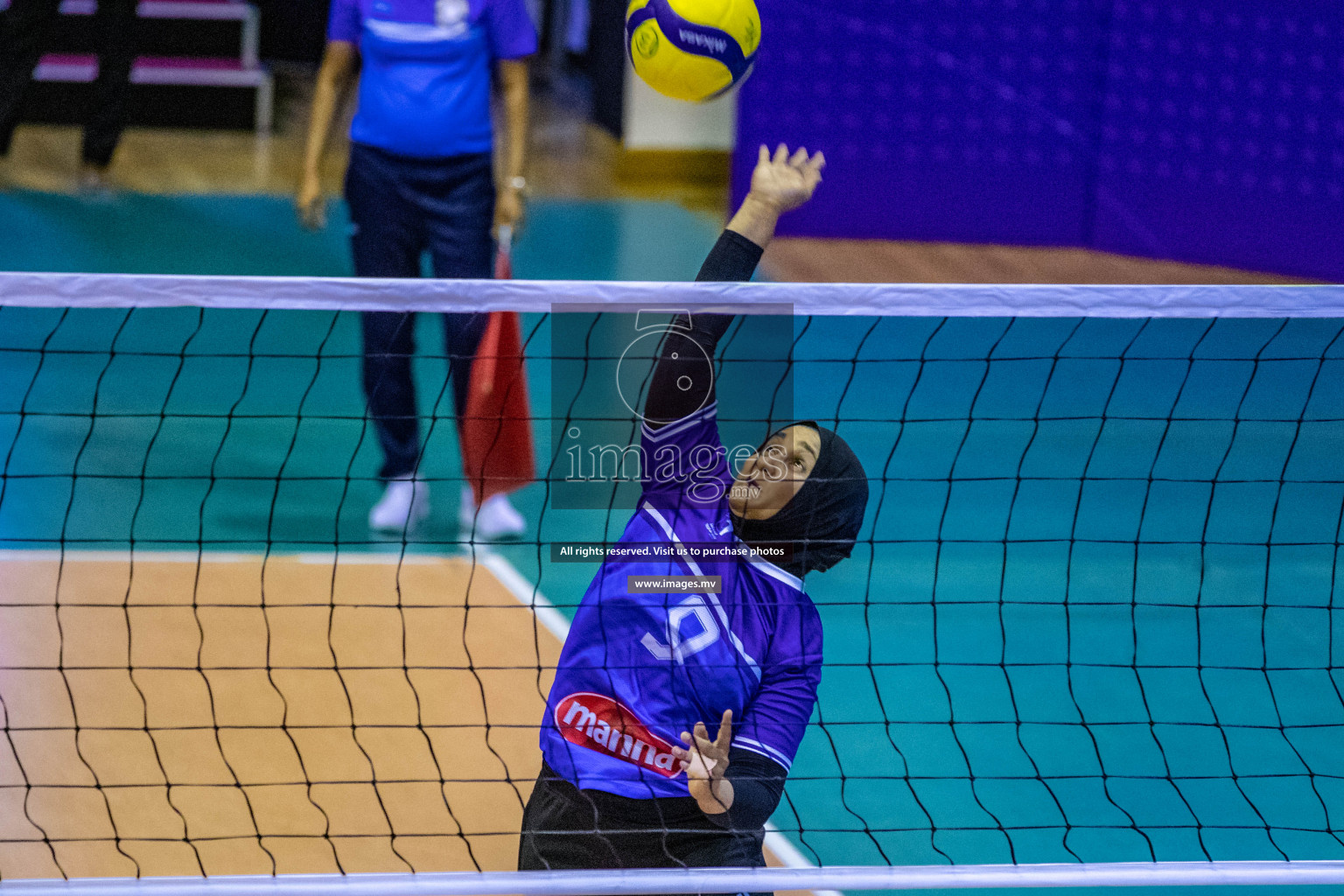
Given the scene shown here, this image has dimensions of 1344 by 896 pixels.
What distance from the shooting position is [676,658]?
239 centimetres

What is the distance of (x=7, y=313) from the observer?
21.4 ft

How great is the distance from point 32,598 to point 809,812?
2440 millimetres

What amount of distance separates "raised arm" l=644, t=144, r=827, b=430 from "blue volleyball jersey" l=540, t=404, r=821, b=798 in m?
0.04

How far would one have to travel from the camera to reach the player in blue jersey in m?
2.38

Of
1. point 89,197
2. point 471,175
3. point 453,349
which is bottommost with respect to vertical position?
point 89,197

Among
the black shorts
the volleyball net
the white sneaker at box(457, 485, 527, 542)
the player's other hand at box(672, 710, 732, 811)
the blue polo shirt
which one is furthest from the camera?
the white sneaker at box(457, 485, 527, 542)

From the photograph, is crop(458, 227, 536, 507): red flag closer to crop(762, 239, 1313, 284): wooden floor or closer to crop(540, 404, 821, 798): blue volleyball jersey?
crop(540, 404, 821, 798): blue volleyball jersey

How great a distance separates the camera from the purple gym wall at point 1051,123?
848 cm

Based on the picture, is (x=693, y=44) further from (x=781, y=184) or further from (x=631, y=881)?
(x=631, y=881)

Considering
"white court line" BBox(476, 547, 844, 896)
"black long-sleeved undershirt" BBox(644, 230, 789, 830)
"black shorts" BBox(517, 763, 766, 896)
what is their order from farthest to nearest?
"white court line" BBox(476, 547, 844, 896) < "black shorts" BBox(517, 763, 766, 896) < "black long-sleeved undershirt" BBox(644, 230, 789, 830)

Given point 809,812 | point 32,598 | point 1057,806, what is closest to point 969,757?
point 1057,806

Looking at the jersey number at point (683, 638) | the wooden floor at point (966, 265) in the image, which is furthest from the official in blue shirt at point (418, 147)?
the wooden floor at point (966, 265)

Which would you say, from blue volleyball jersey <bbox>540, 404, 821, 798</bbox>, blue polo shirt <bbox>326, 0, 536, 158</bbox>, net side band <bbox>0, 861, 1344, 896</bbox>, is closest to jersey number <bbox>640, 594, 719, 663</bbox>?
blue volleyball jersey <bbox>540, 404, 821, 798</bbox>

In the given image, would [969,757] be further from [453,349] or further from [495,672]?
[453,349]
